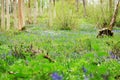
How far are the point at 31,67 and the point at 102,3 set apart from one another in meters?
22.8

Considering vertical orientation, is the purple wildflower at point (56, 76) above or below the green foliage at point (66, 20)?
above

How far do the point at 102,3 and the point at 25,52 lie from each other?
19.9m

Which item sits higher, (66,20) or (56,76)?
(56,76)

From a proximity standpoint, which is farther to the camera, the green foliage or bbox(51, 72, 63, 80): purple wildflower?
the green foliage

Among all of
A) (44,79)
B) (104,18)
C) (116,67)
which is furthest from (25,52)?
(104,18)

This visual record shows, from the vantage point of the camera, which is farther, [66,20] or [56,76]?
[66,20]

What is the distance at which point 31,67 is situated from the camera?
4203 millimetres

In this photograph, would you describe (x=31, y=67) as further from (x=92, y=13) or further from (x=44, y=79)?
(x=92, y=13)

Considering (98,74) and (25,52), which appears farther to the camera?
(25,52)

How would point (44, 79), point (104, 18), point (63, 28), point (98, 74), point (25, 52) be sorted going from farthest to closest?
point (63, 28) < point (104, 18) < point (25, 52) < point (98, 74) < point (44, 79)

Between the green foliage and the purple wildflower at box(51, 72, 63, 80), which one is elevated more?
the purple wildflower at box(51, 72, 63, 80)

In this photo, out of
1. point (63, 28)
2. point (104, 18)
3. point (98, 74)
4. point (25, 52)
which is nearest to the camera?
point (98, 74)

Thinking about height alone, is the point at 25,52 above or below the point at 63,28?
above

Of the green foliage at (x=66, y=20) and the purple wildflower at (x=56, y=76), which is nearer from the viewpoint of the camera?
the purple wildflower at (x=56, y=76)
